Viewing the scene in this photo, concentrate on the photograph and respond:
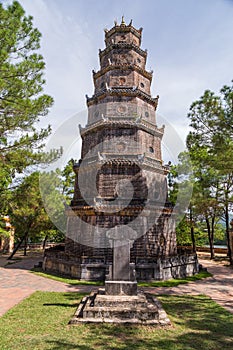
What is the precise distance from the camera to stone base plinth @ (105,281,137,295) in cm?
806

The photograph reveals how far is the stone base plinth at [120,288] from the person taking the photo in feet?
26.5

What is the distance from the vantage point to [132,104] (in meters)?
18.1

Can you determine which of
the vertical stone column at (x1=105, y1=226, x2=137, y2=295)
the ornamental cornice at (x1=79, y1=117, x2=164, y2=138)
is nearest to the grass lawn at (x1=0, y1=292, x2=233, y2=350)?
the vertical stone column at (x1=105, y1=226, x2=137, y2=295)

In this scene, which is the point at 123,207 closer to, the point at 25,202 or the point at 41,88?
the point at 25,202

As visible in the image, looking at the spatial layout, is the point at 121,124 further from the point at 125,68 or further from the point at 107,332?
the point at 107,332

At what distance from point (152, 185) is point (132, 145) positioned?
3255mm

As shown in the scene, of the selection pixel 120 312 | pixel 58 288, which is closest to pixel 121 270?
pixel 120 312

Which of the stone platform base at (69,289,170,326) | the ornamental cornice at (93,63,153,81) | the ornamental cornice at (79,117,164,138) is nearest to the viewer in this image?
the stone platform base at (69,289,170,326)

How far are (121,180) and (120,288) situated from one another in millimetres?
8573

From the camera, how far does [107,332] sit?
6.22 m

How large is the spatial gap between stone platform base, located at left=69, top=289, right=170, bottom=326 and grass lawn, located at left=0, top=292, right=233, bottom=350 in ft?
0.73

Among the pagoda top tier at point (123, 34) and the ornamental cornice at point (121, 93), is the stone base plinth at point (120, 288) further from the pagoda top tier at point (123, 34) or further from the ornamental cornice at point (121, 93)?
the pagoda top tier at point (123, 34)

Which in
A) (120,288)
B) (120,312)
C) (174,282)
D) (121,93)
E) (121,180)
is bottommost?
(174,282)

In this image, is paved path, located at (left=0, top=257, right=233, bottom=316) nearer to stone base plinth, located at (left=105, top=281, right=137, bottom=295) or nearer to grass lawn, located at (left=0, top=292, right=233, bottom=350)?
grass lawn, located at (left=0, top=292, right=233, bottom=350)
